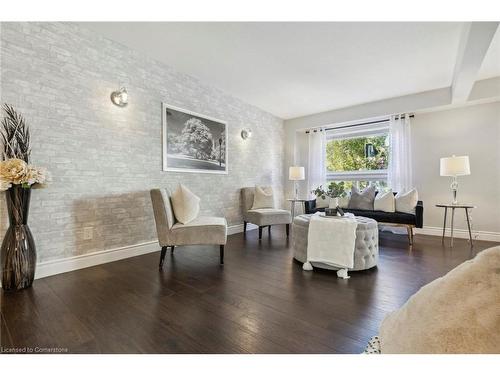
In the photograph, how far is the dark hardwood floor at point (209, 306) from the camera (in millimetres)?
1345

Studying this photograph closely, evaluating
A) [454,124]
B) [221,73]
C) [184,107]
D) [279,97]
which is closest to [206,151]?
[184,107]

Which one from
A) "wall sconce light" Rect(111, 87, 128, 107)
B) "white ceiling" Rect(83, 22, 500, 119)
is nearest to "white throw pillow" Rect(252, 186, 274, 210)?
"white ceiling" Rect(83, 22, 500, 119)

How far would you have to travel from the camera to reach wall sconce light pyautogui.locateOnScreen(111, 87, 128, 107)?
279cm

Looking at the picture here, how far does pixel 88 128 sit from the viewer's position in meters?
2.59

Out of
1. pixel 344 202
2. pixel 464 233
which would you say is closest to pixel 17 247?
pixel 344 202

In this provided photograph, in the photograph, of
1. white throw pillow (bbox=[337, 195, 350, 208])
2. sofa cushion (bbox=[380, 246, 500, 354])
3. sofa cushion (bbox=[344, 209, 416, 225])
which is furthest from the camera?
white throw pillow (bbox=[337, 195, 350, 208])

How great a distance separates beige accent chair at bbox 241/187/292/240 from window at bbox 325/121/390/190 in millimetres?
1996

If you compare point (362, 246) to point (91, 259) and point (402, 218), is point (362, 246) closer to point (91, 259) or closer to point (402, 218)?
point (402, 218)

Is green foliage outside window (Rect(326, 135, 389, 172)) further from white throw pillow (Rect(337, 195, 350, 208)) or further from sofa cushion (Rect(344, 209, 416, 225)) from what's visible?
sofa cushion (Rect(344, 209, 416, 225))

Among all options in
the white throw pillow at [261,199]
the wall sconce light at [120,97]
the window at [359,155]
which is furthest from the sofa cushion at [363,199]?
the wall sconce light at [120,97]

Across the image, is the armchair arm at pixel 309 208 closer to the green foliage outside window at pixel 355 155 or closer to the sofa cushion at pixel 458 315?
the green foliage outside window at pixel 355 155

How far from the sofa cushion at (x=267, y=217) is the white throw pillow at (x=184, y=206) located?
4.38 feet

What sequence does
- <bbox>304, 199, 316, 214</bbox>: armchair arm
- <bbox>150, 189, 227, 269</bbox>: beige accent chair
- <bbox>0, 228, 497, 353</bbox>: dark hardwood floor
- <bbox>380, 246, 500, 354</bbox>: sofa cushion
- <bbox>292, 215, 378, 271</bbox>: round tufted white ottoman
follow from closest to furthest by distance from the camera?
<bbox>380, 246, 500, 354</bbox>: sofa cushion, <bbox>0, 228, 497, 353</bbox>: dark hardwood floor, <bbox>292, 215, 378, 271</bbox>: round tufted white ottoman, <bbox>150, 189, 227, 269</bbox>: beige accent chair, <bbox>304, 199, 316, 214</bbox>: armchair arm
